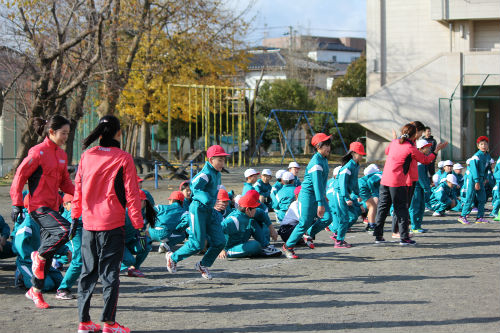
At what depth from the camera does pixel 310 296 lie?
7.01m

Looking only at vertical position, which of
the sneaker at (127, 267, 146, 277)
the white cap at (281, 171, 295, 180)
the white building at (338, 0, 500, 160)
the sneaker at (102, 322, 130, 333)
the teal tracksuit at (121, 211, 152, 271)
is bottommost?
the sneaker at (127, 267, 146, 277)

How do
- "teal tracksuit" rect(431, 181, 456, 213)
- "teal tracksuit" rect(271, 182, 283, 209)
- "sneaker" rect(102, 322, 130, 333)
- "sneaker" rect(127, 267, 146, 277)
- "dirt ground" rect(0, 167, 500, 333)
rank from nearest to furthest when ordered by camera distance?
"sneaker" rect(102, 322, 130, 333) < "dirt ground" rect(0, 167, 500, 333) < "sneaker" rect(127, 267, 146, 277) < "teal tracksuit" rect(271, 182, 283, 209) < "teal tracksuit" rect(431, 181, 456, 213)

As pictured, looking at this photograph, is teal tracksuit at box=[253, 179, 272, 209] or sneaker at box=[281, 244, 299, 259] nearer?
sneaker at box=[281, 244, 299, 259]

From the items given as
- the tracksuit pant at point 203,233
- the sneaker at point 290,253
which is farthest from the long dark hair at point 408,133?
the tracksuit pant at point 203,233

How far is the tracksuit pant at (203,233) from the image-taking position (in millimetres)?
7895

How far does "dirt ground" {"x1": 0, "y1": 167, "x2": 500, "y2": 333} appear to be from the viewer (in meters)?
5.89

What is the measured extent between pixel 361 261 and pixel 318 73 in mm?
58818

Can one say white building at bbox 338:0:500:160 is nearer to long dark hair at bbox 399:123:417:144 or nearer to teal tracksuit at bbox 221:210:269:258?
long dark hair at bbox 399:123:417:144

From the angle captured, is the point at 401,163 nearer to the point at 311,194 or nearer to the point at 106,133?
the point at 311,194

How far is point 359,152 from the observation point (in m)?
10.7

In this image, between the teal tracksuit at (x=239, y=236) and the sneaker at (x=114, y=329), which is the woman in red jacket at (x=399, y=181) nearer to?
the teal tracksuit at (x=239, y=236)

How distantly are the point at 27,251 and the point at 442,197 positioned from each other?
9952 mm

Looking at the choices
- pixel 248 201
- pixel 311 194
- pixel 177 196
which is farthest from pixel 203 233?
pixel 177 196

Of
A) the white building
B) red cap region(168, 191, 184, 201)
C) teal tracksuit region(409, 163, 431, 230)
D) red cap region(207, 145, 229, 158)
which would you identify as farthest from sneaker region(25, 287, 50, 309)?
the white building
